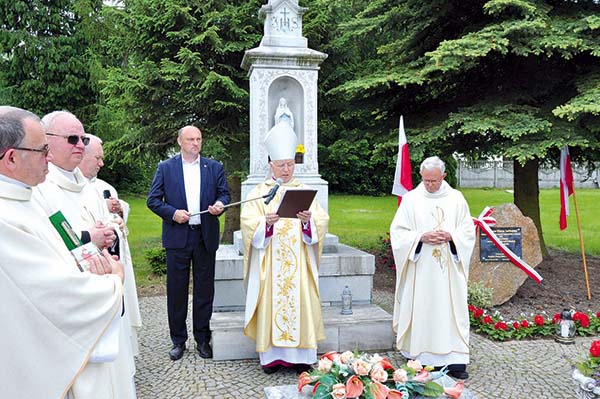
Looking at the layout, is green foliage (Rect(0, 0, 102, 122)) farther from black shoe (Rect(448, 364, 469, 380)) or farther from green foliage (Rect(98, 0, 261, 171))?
black shoe (Rect(448, 364, 469, 380))

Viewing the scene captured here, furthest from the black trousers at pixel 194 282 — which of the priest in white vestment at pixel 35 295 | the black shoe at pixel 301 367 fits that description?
the priest in white vestment at pixel 35 295

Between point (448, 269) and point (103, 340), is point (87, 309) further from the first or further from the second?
point (448, 269)

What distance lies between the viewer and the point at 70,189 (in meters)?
2.92

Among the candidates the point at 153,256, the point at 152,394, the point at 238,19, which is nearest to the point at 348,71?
the point at 238,19

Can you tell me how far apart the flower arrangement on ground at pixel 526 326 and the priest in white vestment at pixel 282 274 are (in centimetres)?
226

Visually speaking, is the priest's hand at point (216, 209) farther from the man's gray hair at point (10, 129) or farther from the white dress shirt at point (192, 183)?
A: the man's gray hair at point (10, 129)

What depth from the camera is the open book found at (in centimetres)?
406

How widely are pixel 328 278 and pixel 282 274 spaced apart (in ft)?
3.68

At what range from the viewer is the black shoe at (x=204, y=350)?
4950mm

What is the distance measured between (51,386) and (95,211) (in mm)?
1407

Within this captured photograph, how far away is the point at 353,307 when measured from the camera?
556 cm

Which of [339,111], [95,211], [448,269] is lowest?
[448,269]

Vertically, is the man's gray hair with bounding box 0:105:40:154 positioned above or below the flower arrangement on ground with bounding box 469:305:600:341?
above

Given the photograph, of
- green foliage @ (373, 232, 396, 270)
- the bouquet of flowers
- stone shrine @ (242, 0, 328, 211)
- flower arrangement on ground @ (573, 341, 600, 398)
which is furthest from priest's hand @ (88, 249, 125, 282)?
green foliage @ (373, 232, 396, 270)
